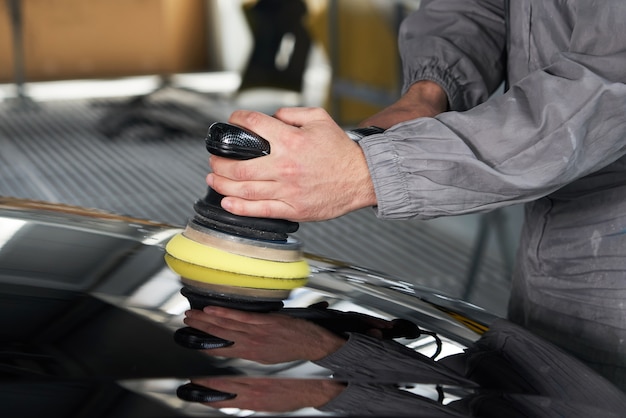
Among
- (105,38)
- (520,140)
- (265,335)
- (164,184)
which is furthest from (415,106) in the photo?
(105,38)

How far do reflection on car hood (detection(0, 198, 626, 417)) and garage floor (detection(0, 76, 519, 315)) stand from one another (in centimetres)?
150

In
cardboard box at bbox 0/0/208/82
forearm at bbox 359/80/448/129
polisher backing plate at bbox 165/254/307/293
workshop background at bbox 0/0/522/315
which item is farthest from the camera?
cardboard box at bbox 0/0/208/82

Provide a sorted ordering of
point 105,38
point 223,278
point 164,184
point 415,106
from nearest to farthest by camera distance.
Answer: point 223,278 < point 415,106 < point 164,184 < point 105,38

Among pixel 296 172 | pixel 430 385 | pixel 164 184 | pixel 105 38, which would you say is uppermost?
pixel 296 172

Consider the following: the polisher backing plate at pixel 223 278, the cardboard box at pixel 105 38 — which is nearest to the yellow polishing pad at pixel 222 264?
the polisher backing plate at pixel 223 278

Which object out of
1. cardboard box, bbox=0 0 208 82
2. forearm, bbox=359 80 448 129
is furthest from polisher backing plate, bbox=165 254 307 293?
cardboard box, bbox=0 0 208 82

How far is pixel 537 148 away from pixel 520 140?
0.02 metres

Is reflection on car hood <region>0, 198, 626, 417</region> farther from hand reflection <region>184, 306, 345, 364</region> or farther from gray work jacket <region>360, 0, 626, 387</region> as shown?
gray work jacket <region>360, 0, 626, 387</region>

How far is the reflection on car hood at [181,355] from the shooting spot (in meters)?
0.69

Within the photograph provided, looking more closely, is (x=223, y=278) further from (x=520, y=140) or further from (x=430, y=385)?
(x=520, y=140)

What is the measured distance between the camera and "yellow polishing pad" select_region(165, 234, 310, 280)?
926 millimetres

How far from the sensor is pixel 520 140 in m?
1.00

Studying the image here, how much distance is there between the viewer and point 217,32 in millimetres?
7645

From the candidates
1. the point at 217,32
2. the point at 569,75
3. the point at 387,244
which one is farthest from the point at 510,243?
the point at 217,32
